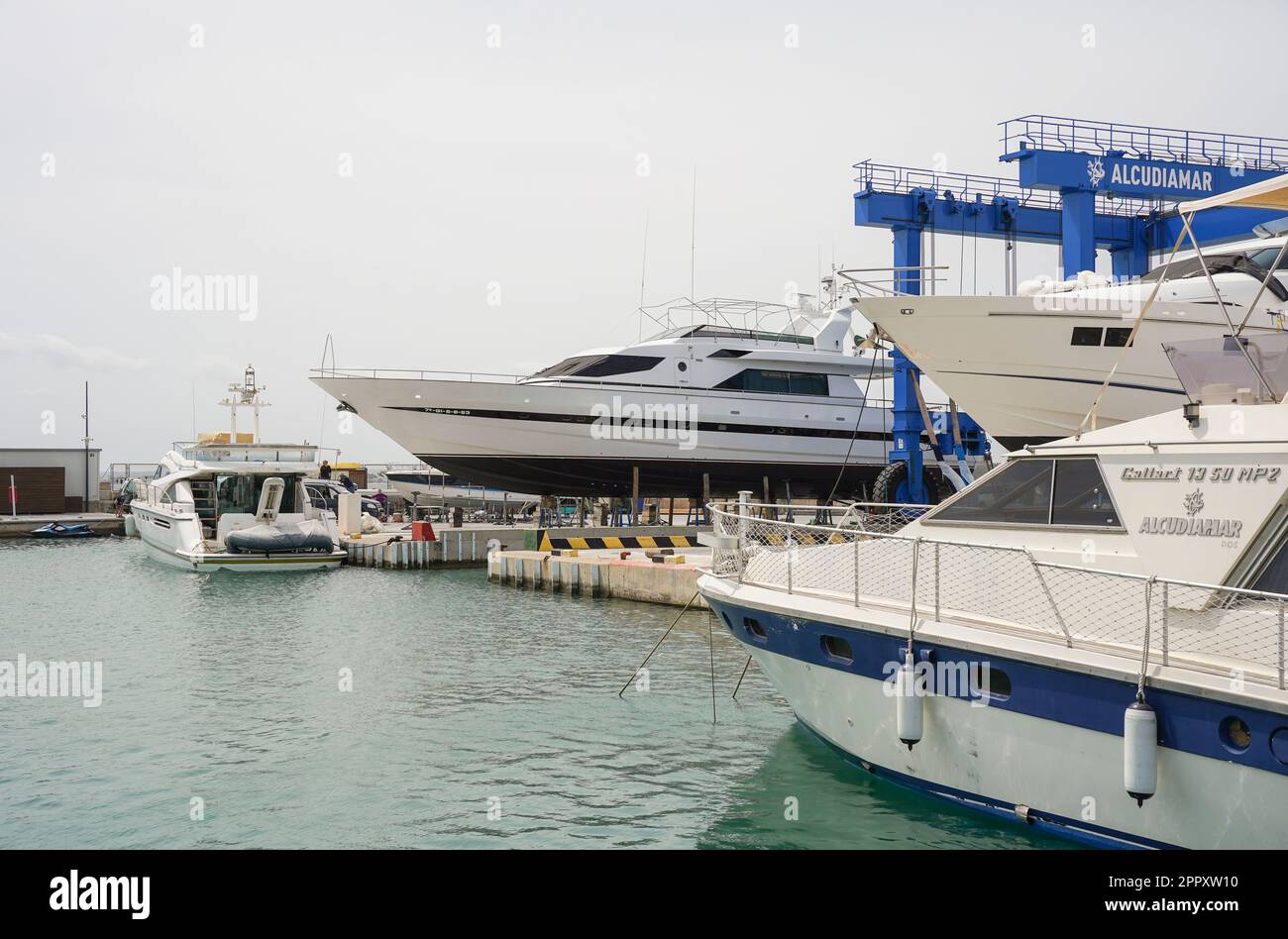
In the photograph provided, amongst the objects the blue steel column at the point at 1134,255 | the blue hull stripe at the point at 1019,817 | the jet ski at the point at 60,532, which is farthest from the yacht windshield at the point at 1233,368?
the jet ski at the point at 60,532

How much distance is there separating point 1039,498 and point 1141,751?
2.25 metres

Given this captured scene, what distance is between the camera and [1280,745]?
18.0ft

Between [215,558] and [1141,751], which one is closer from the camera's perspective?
[1141,751]

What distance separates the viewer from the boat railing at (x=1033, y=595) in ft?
19.5

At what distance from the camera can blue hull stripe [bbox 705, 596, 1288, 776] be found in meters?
5.63

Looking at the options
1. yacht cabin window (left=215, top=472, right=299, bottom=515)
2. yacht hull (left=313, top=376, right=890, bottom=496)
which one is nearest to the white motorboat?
yacht hull (left=313, top=376, right=890, bottom=496)

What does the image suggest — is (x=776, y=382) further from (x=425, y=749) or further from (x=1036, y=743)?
(x=1036, y=743)

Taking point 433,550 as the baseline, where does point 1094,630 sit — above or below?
above

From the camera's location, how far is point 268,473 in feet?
89.9

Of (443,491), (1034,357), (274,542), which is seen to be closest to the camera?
(1034,357)

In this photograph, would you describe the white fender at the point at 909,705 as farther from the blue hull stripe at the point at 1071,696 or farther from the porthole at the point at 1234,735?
the porthole at the point at 1234,735

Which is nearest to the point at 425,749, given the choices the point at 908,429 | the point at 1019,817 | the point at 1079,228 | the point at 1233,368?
the point at 1019,817

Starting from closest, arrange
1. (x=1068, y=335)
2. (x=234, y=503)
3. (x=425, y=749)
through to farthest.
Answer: (x=425, y=749) → (x=1068, y=335) → (x=234, y=503)
